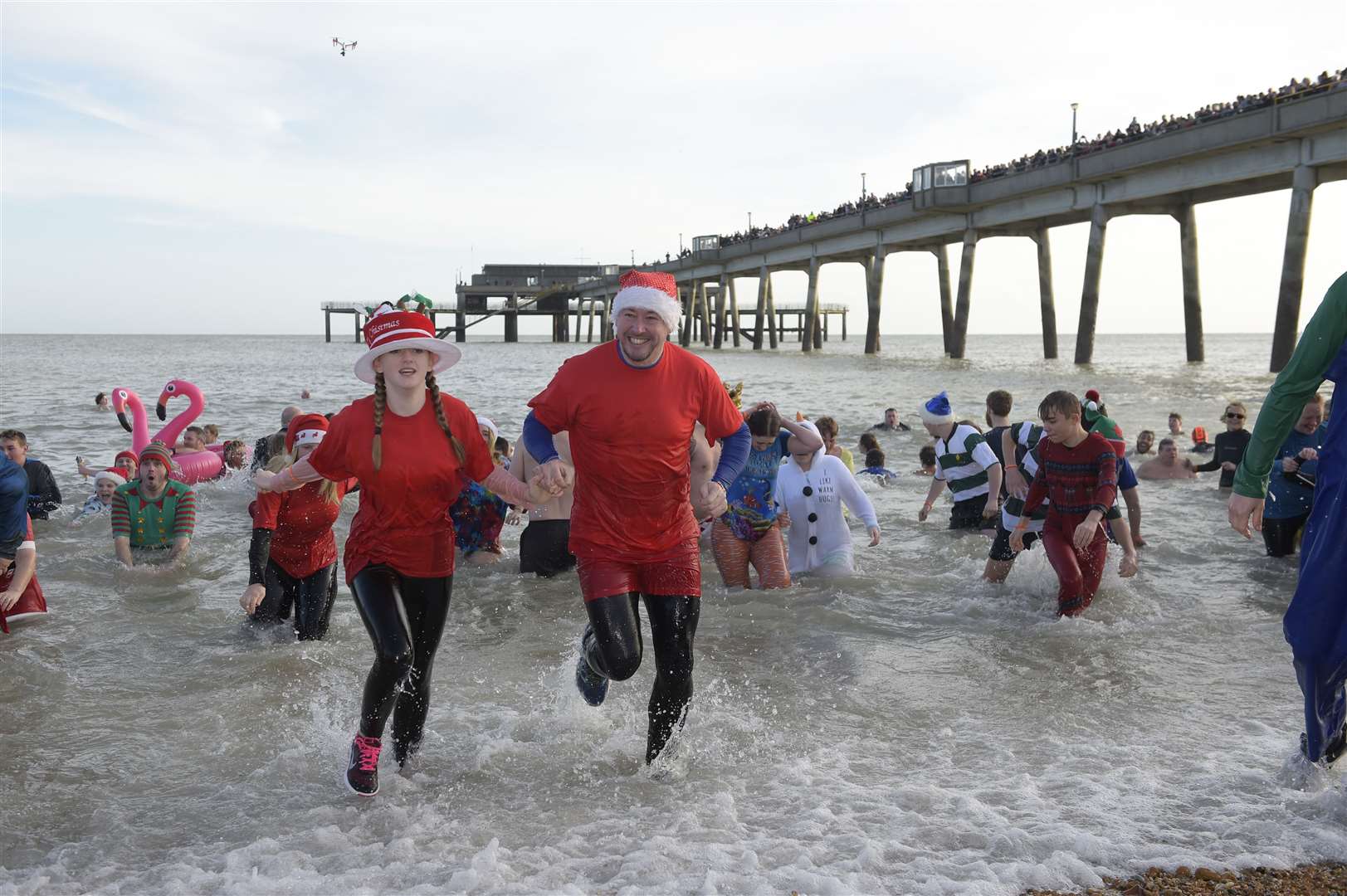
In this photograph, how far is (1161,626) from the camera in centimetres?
714

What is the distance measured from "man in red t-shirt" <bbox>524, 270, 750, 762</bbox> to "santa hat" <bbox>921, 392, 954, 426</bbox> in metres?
5.61

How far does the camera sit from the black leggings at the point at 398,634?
4.25m

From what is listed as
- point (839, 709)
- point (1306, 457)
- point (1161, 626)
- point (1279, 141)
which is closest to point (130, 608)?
point (839, 709)

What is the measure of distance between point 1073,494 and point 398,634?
4647mm

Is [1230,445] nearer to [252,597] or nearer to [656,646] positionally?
[656,646]

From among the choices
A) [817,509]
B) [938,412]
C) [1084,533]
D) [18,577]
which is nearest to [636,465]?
[1084,533]

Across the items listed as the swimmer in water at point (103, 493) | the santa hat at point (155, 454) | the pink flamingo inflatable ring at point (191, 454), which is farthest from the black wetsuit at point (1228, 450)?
the pink flamingo inflatable ring at point (191, 454)

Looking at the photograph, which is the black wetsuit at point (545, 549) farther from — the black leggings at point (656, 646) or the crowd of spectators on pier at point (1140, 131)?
the crowd of spectators on pier at point (1140, 131)

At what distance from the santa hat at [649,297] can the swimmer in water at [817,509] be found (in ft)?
11.8

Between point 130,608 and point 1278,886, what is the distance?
24.8 feet

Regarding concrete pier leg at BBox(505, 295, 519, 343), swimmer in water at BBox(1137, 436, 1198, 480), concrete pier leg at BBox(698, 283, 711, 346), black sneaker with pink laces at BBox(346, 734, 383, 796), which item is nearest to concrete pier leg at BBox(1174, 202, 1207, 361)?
swimmer in water at BBox(1137, 436, 1198, 480)

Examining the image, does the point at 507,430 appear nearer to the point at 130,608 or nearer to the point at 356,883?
the point at 130,608

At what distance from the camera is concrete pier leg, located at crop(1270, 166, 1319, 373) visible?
28.0m

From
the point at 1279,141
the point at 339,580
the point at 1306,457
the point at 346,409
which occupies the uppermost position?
the point at 1279,141
